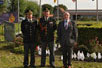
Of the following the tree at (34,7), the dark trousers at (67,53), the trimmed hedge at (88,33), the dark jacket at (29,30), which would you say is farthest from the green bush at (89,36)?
the tree at (34,7)

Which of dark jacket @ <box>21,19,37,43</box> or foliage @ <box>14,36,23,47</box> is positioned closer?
dark jacket @ <box>21,19,37,43</box>

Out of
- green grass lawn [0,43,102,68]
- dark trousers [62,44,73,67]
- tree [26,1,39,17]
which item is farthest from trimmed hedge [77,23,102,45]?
tree [26,1,39,17]

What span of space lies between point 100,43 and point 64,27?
3703 millimetres

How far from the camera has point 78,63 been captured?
916cm

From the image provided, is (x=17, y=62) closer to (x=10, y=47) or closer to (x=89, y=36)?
(x=10, y=47)

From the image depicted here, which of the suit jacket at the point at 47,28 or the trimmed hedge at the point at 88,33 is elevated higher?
the suit jacket at the point at 47,28

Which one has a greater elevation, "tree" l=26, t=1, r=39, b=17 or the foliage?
"tree" l=26, t=1, r=39, b=17

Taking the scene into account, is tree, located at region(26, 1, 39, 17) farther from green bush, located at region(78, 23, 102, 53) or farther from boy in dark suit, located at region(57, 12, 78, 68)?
boy in dark suit, located at region(57, 12, 78, 68)

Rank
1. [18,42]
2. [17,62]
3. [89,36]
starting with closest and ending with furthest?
1. [17,62]
2. [89,36]
3. [18,42]

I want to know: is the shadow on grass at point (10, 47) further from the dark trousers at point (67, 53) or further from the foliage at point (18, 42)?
the dark trousers at point (67, 53)

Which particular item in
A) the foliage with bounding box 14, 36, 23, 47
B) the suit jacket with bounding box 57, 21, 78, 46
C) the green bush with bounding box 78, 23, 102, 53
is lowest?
the foliage with bounding box 14, 36, 23, 47

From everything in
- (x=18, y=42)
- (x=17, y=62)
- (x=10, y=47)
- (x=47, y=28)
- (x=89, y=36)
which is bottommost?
(x=17, y=62)

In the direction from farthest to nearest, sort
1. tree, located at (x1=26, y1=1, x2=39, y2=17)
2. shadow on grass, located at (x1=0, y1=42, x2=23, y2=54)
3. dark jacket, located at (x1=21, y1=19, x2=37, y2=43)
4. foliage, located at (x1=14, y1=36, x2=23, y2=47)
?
tree, located at (x1=26, y1=1, x2=39, y2=17)
foliage, located at (x1=14, y1=36, x2=23, y2=47)
shadow on grass, located at (x1=0, y1=42, x2=23, y2=54)
dark jacket, located at (x1=21, y1=19, x2=37, y2=43)

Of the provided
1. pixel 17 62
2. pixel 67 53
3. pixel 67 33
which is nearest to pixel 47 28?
pixel 67 33
